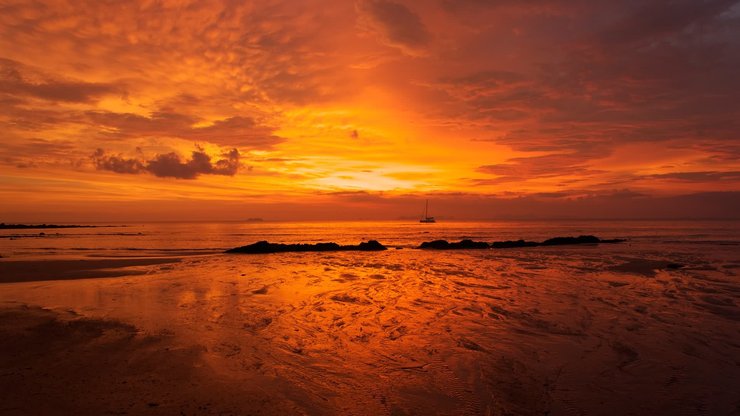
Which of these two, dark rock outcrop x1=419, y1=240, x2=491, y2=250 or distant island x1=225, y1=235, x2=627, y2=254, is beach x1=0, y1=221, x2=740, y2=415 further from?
dark rock outcrop x1=419, y1=240, x2=491, y2=250

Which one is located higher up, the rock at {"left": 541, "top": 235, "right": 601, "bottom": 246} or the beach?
the rock at {"left": 541, "top": 235, "right": 601, "bottom": 246}

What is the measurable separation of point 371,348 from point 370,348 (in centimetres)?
2

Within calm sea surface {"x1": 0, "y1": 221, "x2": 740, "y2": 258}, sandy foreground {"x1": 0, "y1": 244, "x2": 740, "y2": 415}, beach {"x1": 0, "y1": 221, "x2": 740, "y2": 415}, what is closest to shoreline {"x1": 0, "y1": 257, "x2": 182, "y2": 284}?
sandy foreground {"x1": 0, "y1": 244, "x2": 740, "y2": 415}

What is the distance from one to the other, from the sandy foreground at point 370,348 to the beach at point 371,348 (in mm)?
41

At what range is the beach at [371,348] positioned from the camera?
613 centimetres

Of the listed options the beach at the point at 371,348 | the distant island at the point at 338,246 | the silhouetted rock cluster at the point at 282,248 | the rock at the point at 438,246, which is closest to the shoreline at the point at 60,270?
the beach at the point at 371,348

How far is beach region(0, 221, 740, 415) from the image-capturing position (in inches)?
241

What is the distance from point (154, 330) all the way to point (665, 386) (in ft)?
35.6

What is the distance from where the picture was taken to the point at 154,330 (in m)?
10.1

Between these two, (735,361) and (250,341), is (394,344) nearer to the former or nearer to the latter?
(250,341)

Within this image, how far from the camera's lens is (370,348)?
8836 millimetres

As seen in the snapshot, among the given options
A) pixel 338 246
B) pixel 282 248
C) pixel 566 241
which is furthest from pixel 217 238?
pixel 566 241

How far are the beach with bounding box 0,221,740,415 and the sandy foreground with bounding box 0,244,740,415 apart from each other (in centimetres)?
4

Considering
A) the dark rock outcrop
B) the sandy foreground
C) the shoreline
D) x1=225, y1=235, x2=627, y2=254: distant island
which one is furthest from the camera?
the dark rock outcrop
